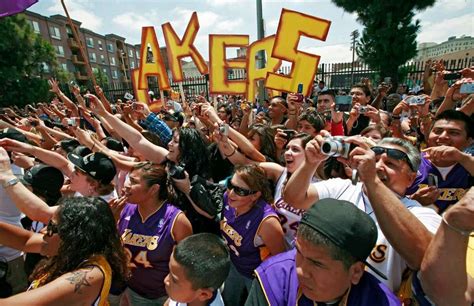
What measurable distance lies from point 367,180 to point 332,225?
16.0 inches

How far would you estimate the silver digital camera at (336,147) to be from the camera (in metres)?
1.47

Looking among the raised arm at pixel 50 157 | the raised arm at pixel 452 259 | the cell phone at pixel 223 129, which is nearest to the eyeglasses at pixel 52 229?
the raised arm at pixel 50 157

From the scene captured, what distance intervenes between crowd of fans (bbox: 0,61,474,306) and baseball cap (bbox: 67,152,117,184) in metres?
0.01

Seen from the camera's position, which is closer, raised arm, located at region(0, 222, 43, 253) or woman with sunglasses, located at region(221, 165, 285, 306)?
raised arm, located at region(0, 222, 43, 253)

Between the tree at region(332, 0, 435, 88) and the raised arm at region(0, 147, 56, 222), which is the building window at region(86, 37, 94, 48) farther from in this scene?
the raised arm at region(0, 147, 56, 222)

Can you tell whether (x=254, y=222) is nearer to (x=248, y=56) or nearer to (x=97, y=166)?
(x=97, y=166)

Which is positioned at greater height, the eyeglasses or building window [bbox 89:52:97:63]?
building window [bbox 89:52:97:63]

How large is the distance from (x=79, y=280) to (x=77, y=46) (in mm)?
52432

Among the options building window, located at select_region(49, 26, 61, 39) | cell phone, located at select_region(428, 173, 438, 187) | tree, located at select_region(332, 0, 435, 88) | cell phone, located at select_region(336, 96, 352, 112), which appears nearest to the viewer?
cell phone, located at select_region(428, 173, 438, 187)

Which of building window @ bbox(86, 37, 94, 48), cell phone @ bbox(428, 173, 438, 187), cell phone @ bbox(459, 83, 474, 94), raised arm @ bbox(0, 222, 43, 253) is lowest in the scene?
raised arm @ bbox(0, 222, 43, 253)

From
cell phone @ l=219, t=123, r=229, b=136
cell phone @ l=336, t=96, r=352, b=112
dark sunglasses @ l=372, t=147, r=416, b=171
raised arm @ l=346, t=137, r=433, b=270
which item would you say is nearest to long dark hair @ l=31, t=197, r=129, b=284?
cell phone @ l=219, t=123, r=229, b=136

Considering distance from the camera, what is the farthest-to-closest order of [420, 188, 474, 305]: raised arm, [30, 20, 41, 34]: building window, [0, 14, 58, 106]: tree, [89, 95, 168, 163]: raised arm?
1. [30, 20, 41, 34]: building window
2. [0, 14, 58, 106]: tree
3. [89, 95, 168, 163]: raised arm
4. [420, 188, 474, 305]: raised arm

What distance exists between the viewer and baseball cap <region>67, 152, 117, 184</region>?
248 centimetres

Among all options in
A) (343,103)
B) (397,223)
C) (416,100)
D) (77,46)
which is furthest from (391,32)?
(77,46)
